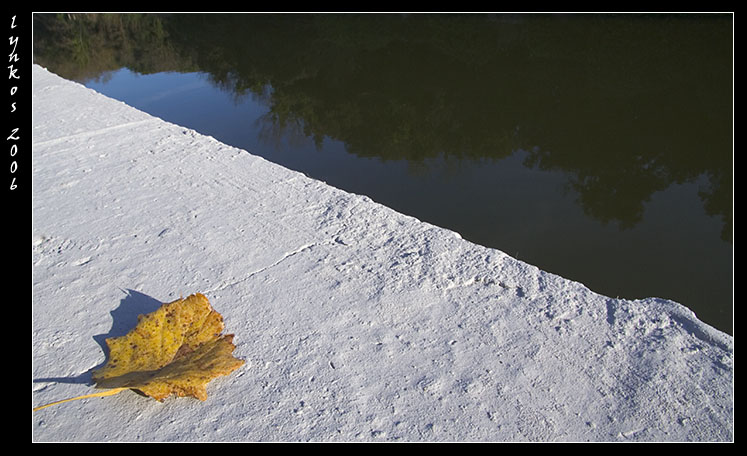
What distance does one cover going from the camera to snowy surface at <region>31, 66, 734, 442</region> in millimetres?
1399

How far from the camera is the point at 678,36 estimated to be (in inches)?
311

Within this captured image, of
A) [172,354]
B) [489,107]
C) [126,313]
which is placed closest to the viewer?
[172,354]

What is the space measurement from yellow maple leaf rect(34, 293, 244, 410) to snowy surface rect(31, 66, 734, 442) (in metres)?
0.04

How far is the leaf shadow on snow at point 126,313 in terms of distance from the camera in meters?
1.63

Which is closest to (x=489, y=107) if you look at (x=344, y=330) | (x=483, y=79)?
(x=483, y=79)

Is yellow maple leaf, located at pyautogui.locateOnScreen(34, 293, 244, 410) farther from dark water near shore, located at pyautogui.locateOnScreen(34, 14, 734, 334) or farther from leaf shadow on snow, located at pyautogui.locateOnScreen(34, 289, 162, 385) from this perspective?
dark water near shore, located at pyautogui.locateOnScreen(34, 14, 734, 334)

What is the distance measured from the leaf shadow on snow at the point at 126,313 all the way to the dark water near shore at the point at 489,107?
2.34 m

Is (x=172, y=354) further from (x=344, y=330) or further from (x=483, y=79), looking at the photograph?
(x=483, y=79)

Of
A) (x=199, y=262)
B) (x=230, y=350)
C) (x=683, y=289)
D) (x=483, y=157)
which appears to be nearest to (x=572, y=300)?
(x=230, y=350)

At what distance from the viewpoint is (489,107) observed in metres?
5.86

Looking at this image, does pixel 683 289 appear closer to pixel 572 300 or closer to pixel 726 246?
pixel 726 246

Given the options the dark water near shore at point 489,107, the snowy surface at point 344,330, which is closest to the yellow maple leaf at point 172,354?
the snowy surface at point 344,330

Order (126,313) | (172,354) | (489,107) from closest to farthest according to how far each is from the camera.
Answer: (172,354) → (126,313) → (489,107)

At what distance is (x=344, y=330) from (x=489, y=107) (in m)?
4.64
